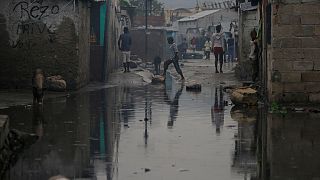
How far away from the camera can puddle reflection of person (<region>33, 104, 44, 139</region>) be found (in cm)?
1048

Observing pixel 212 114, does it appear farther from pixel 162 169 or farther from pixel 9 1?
pixel 9 1

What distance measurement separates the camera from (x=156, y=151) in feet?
29.2

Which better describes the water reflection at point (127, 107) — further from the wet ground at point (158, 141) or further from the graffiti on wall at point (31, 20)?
the graffiti on wall at point (31, 20)

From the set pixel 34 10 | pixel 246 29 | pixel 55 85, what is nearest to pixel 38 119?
pixel 55 85

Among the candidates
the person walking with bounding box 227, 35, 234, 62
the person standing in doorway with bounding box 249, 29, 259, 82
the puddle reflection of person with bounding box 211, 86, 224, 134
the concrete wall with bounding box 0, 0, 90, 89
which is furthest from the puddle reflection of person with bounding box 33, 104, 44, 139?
the person walking with bounding box 227, 35, 234, 62

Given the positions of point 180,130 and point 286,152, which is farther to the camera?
point 180,130

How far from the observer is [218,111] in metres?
13.8

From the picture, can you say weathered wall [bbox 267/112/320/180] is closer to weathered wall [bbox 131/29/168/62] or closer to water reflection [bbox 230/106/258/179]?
water reflection [bbox 230/106/258/179]

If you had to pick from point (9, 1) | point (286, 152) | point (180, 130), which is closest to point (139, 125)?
point (180, 130)

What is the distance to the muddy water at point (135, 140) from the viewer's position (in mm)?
7613

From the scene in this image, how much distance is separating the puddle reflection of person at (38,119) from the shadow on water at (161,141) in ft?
0.05

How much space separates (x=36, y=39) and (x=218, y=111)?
6.32m

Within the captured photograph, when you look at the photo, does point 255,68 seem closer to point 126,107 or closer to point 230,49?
point 126,107

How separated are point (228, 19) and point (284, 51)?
43242 millimetres
